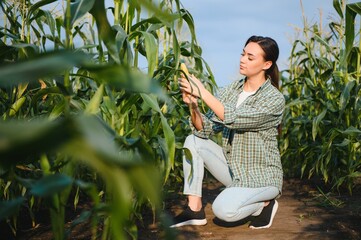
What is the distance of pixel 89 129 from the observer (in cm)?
39

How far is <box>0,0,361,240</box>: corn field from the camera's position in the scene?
387 mm

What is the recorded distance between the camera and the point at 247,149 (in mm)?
2670

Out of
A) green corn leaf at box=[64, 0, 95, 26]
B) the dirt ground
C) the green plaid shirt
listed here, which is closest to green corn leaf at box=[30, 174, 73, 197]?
green corn leaf at box=[64, 0, 95, 26]

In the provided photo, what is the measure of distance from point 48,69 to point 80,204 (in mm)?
2693

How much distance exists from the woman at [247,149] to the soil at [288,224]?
100 millimetres

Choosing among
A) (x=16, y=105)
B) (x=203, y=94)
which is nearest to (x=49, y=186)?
(x=16, y=105)

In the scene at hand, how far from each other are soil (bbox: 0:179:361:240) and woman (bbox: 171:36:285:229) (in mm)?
100

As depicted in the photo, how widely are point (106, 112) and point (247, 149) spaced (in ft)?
3.74

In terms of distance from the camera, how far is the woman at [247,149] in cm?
252

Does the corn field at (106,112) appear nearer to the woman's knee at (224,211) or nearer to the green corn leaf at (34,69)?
the green corn leaf at (34,69)

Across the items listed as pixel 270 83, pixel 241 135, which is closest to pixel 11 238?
pixel 241 135

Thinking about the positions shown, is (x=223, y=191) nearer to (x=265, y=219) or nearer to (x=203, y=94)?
(x=265, y=219)

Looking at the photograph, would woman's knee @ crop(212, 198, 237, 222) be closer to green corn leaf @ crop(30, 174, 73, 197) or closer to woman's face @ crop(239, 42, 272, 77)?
woman's face @ crop(239, 42, 272, 77)

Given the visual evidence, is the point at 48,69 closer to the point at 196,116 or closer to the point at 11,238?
the point at 11,238
